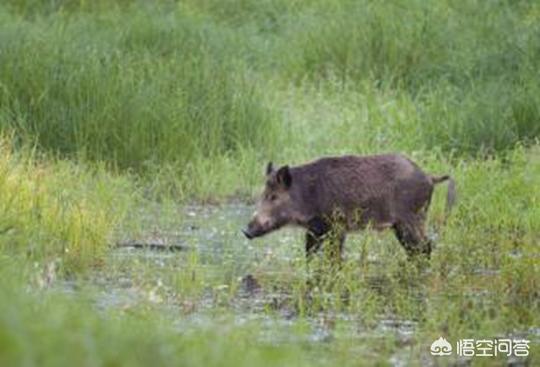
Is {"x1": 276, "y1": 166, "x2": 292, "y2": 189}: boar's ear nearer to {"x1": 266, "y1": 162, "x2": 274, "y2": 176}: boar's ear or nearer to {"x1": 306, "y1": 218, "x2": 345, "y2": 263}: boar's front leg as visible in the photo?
{"x1": 266, "y1": 162, "x2": 274, "y2": 176}: boar's ear

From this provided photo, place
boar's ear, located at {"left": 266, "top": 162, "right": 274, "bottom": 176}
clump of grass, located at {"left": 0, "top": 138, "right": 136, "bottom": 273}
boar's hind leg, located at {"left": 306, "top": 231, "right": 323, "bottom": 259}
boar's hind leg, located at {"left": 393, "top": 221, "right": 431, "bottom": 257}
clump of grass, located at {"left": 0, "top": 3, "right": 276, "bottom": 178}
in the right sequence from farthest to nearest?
clump of grass, located at {"left": 0, "top": 3, "right": 276, "bottom": 178} < boar's ear, located at {"left": 266, "top": 162, "right": 274, "bottom": 176} < boar's hind leg, located at {"left": 393, "top": 221, "right": 431, "bottom": 257} < boar's hind leg, located at {"left": 306, "top": 231, "right": 323, "bottom": 259} < clump of grass, located at {"left": 0, "top": 138, "right": 136, "bottom": 273}

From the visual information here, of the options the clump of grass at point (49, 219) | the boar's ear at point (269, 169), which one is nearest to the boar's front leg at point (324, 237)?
the boar's ear at point (269, 169)

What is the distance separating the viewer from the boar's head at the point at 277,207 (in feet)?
34.6

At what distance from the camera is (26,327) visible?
4.29 m

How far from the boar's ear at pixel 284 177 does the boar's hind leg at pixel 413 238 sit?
0.82 metres

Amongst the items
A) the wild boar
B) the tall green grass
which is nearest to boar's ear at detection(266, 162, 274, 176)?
the wild boar

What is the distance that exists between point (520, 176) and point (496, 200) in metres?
0.64

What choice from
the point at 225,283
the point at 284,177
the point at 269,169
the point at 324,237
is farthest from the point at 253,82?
the point at 225,283

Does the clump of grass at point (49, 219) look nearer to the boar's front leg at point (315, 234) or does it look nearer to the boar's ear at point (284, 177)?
the boar's ear at point (284, 177)

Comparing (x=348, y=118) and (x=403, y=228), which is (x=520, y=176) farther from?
(x=348, y=118)

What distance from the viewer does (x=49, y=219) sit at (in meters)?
9.93

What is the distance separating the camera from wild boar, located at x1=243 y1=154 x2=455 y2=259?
10.6 meters

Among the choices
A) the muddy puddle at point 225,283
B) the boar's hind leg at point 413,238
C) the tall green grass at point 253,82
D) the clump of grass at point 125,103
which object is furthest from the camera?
the tall green grass at point 253,82

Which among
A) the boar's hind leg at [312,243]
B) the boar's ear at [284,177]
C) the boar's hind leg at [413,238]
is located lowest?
the boar's hind leg at [413,238]
